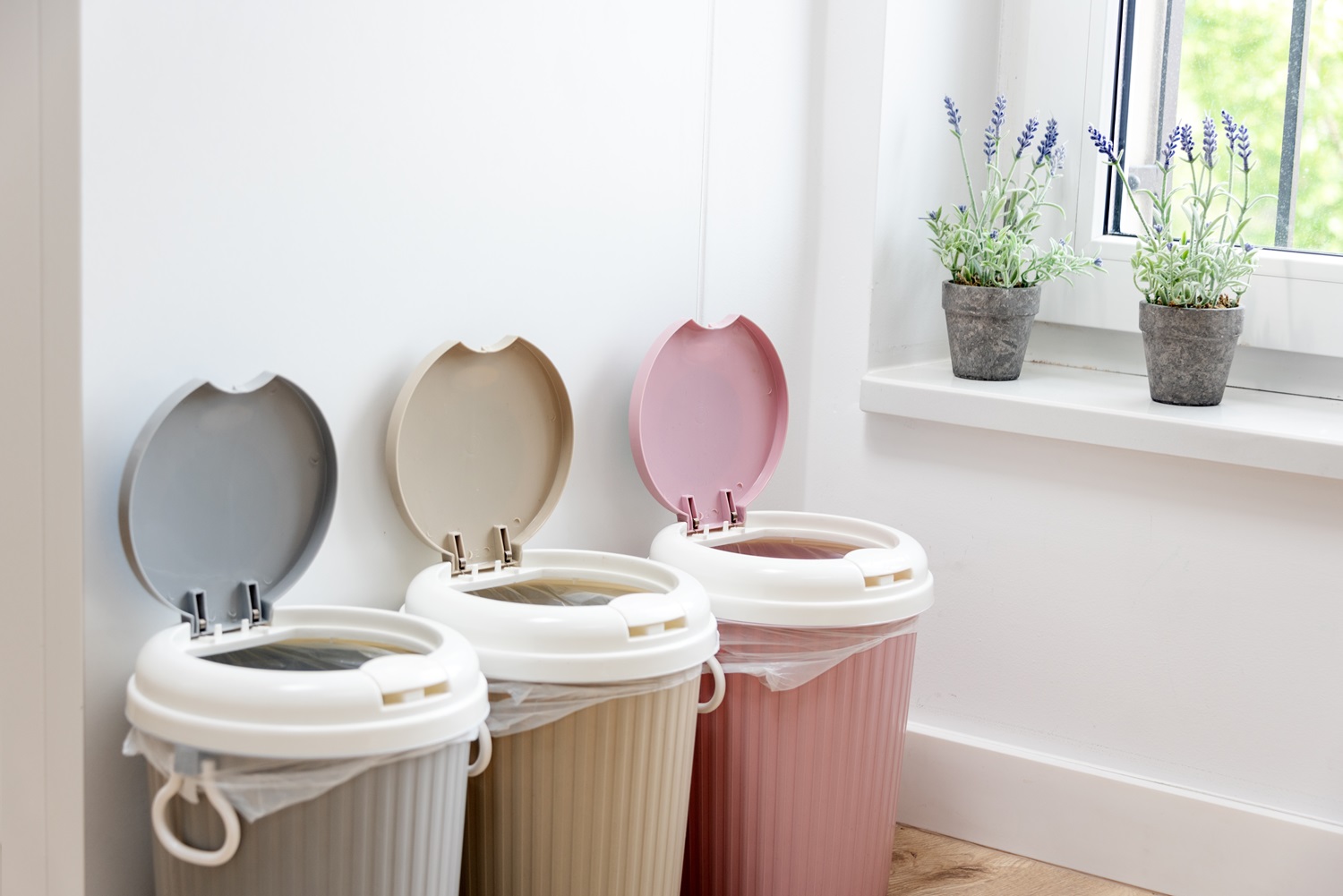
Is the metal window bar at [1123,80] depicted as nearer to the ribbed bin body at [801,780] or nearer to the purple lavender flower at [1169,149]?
the purple lavender flower at [1169,149]

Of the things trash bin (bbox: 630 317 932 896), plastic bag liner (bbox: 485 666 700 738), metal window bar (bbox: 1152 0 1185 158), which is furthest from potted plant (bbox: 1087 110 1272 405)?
plastic bag liner (bbox: 485 666 700 738)

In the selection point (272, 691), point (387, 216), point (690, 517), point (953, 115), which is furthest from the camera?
point (953, 115)

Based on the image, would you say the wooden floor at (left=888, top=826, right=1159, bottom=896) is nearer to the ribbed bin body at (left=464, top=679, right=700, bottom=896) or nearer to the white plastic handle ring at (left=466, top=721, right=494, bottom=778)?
the ribbed bin body at (left=464, top=679, right=700, bottom=896)

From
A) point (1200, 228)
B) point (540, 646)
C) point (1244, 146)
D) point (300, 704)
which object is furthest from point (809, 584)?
point (1244, 146)

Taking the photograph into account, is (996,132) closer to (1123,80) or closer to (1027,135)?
(1027,135)

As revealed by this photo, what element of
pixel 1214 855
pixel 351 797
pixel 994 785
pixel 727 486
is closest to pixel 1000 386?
pixel 727 486

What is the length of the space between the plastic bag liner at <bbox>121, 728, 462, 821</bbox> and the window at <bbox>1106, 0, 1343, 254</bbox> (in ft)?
4.49

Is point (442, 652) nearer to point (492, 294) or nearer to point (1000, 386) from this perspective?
point (492, 294)

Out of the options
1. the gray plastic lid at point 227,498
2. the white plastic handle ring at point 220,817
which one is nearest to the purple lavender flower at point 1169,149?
the gray plastic lid at point 227,498

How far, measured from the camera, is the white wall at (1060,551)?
60.4 inches

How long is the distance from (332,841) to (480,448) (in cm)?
47

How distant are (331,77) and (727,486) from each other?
0.70m

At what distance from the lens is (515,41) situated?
4.39 ft

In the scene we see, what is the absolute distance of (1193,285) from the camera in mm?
1614
